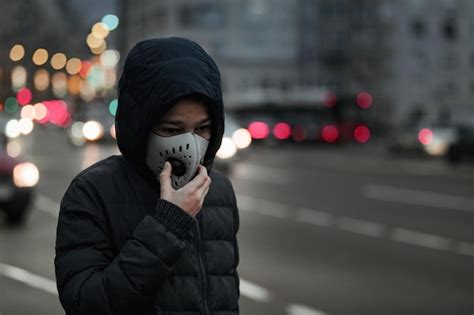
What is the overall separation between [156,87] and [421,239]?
12090 mm

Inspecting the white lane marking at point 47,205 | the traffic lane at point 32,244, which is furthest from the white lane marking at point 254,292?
the white lane marking at point 47,205

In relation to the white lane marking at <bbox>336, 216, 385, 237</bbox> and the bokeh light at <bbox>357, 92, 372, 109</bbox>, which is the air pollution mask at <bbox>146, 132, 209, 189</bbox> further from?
the bokeh light at <bbox>357, 92, 372, 109</bbox>

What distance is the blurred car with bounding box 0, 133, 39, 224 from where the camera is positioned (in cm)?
1558

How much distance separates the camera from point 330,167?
109 feet

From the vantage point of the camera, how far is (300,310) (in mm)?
8922

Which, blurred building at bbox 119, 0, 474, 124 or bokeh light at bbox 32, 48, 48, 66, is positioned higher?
bokeh light at bbox 32, 48, 48, 66

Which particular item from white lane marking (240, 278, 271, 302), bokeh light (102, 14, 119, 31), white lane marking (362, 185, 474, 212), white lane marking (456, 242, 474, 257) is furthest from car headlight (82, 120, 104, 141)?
white lane marking (240, 278, 271, 302)

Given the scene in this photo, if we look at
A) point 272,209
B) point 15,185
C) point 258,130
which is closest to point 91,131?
point 258,130

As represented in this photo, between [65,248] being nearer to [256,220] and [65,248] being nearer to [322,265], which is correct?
[322,265]

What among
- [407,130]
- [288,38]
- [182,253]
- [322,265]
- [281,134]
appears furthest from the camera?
[288,38]

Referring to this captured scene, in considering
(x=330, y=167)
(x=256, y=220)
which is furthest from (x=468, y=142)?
(x=256, y=220)

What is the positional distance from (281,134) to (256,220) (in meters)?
37.2

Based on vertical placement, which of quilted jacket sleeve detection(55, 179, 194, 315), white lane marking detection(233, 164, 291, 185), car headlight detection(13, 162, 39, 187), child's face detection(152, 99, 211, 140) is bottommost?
white lane marking detection(233, 164, 291, 185)

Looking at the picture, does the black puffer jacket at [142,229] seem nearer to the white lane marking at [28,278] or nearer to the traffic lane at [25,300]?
the traffic lane at [25,300]
